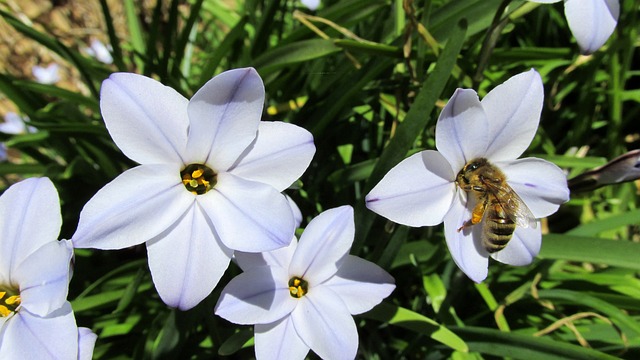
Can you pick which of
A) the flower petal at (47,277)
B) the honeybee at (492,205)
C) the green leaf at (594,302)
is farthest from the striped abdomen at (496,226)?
the flower petal at (47,277)

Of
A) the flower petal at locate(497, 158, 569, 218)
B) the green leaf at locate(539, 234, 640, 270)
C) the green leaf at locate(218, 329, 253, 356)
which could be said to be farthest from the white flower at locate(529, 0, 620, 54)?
the green leaf at locate(218, 329, 253, 356)

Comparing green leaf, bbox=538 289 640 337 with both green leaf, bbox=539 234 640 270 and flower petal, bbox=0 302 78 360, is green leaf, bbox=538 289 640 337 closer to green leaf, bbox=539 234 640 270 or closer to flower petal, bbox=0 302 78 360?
green leaf, bbox=539 234 640 270

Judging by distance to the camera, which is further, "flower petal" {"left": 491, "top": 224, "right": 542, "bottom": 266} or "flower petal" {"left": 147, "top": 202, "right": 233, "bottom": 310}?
"flower petal" {"left": 491, "top": 224, "right": 542, "bottom": 266}

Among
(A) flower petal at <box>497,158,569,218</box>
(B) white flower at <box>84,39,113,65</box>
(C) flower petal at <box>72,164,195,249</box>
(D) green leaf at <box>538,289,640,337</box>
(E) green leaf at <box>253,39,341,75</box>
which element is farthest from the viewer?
(B) white flower at <box>84,39,113,65</box>

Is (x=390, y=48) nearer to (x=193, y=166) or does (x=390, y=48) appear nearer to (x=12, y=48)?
(x=193, y=166)

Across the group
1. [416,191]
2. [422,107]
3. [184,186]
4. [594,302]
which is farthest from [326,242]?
[594,302]

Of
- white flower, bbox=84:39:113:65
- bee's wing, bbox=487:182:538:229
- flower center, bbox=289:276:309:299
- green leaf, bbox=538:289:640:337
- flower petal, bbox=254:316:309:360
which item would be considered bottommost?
flower petal, bbox=254:316:309:360

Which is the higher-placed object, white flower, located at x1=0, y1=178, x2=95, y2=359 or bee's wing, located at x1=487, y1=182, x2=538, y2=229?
bee's wing, located at x1=487, y1=182, x2=538, y2=229

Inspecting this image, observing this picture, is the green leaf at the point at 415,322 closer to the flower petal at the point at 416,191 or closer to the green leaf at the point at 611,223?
the flower petal at the point at 416,191
